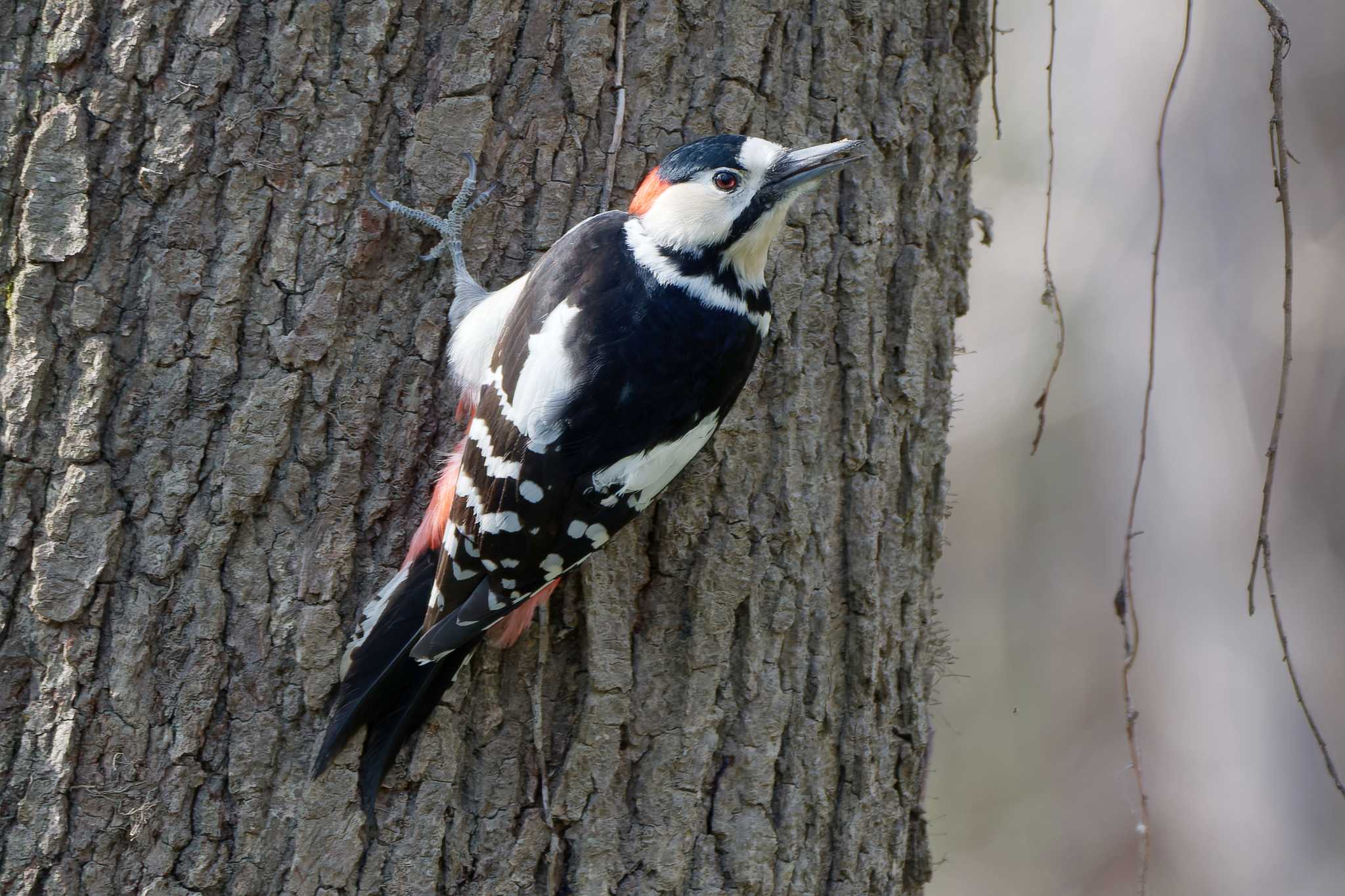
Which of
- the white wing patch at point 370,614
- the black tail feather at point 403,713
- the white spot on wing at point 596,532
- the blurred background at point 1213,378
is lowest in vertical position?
the black tail feather at point 403,713

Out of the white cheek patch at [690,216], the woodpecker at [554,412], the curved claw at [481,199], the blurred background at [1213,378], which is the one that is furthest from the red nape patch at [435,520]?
the blurred background at [1213,378]

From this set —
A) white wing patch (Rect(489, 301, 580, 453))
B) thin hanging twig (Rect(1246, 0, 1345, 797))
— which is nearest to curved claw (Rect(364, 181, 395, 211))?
white wing patch (Rect(489, 301, 580, 453))

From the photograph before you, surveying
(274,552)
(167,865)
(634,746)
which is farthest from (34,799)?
(634,746)

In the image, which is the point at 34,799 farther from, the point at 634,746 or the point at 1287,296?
the point at 1287,296

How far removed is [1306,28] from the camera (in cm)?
556

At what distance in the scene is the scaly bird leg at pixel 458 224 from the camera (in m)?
2.06

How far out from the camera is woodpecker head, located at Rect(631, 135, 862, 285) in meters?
2.09

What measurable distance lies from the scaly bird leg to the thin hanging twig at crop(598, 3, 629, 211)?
252mm

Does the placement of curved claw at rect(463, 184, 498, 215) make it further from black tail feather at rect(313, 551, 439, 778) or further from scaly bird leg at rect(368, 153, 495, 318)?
black tail feather at rect(313, 551, 439, 778)

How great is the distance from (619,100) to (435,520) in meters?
0.94

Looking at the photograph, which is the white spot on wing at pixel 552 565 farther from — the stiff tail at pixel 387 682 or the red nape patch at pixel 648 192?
the red nape patch at pixel 648 192

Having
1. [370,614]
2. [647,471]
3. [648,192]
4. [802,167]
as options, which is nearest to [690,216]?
[648,192]

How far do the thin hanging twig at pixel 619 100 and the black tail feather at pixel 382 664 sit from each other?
89cm

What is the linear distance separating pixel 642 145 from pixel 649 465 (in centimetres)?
69
